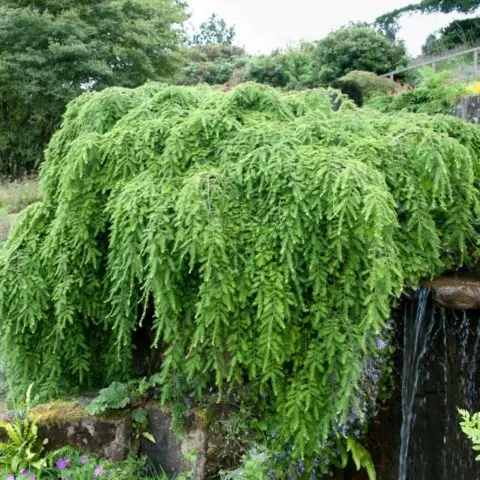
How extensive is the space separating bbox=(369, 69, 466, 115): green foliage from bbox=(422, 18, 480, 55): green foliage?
48.9 feet

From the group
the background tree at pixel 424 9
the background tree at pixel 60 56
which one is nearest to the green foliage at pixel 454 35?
the background tree at pixel 424 9

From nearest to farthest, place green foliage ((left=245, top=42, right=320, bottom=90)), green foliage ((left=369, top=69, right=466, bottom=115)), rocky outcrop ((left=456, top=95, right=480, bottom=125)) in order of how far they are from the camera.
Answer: rocky outcrop ((left=456, top=95, right=480, bottom=125)) → green foliage ((left=369, top=69, right=466, bottom=115)) → green foliage ((left=245, top=42, right=320, bottom=90))

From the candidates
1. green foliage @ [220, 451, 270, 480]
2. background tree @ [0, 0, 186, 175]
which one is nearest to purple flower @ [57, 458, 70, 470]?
green foliage @ [220, 451, 270, 480]

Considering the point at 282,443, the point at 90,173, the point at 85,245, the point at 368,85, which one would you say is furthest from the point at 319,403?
the point at 368,85

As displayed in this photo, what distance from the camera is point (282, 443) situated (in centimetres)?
348

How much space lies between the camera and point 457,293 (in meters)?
3.54

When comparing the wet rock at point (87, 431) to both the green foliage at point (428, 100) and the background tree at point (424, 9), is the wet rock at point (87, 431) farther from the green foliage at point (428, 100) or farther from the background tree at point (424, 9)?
the background tree at point (424, 9)

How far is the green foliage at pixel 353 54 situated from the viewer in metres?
15.7

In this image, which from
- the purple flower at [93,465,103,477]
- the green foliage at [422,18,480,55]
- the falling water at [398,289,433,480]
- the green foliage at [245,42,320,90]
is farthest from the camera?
the green foliage at [422,18,480,55]

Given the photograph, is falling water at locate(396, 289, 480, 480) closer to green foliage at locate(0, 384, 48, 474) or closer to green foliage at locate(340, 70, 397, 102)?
green foliage at locate(0, 384, 48, 474)

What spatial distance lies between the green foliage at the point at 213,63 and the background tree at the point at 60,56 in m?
7.52

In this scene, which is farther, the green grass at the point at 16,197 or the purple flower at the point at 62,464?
the green grass at the point at 16,197

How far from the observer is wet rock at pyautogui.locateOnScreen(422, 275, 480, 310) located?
3.51m

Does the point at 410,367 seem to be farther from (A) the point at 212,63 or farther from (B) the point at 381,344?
(A) the point at 212,63
